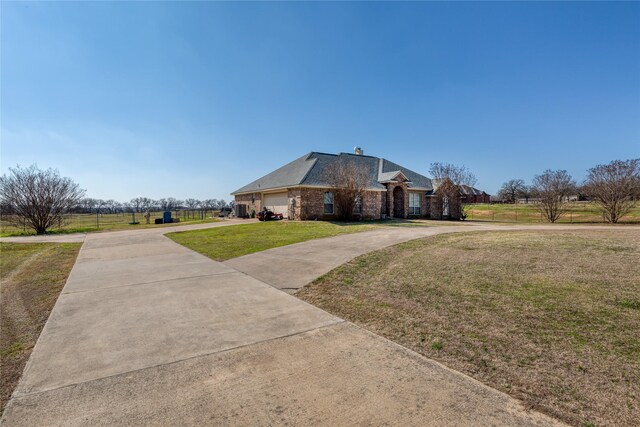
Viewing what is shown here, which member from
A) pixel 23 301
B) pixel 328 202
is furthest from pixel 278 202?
pixel 23 301

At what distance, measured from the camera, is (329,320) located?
14.7ft

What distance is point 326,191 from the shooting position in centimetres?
2408

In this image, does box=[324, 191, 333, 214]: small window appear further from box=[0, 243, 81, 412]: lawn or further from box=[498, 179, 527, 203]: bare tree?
box=[498, 179, 527, 203]: bare tree

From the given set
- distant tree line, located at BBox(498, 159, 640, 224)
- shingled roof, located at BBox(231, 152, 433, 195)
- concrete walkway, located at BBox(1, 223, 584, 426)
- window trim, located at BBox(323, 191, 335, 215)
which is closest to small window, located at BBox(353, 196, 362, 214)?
shingled roof, located at BBox(231, 152, 433, 195)

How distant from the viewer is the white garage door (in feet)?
83.5

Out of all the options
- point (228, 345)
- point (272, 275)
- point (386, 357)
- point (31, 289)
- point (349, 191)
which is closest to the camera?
point (386, 357)

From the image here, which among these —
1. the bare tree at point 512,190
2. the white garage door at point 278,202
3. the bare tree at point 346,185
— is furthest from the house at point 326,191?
the bare tree at point 512,190

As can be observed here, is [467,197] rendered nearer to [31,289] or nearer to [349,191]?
[349,191]

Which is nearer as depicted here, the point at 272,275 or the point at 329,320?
the point at 329,320

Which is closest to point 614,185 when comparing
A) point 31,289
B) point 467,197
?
point 467,197

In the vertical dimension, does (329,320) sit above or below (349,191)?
below

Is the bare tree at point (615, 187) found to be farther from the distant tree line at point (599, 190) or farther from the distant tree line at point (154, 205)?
the distant tree line at point (154, 205)

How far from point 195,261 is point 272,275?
3.16 m

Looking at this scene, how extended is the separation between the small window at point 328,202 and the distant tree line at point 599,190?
54.2ft
